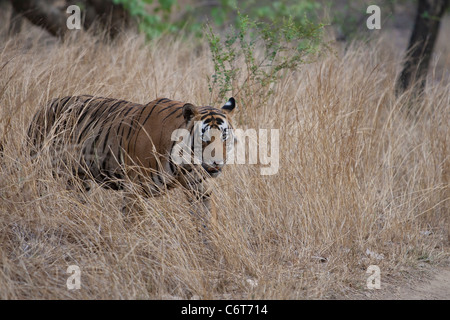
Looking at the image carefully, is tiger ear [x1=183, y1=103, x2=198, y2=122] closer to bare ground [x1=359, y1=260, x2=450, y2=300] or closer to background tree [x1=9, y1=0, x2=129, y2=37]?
bare ground [x1=359, y1=260, x2=450, y2=300]

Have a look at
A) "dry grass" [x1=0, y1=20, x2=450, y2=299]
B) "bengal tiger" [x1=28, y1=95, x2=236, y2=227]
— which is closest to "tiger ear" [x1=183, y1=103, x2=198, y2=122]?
"bengal tiger" [x1=28, y1=95, x2=236, y2=227]

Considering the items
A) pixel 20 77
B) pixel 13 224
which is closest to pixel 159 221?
pixel 13 224

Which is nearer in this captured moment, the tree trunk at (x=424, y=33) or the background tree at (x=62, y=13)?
the tree trunk at (x=424, y=33)

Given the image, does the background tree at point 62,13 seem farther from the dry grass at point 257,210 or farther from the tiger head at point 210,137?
the tiger head at point 210,137

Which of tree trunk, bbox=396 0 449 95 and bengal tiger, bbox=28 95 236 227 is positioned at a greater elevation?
tree trunk, bbox=396 0 449 95

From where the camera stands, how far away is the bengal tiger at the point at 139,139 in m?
3.57

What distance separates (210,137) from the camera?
11.4 ft

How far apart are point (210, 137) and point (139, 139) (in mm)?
623

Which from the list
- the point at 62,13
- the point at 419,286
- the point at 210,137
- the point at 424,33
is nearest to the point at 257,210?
the point at 210,137

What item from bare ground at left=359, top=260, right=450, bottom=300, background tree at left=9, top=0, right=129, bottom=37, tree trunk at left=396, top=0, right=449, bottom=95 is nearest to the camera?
bare ground at left=359, top=260, right=450, bottom=300

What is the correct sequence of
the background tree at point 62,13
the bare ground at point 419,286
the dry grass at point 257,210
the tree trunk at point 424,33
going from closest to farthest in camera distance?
the dry grass at point 257,210
the bare ground at point 419,286
the tree trunk at point 424,33
the background tree at point 62,13

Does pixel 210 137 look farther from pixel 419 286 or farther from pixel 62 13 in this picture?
pixel 62 13

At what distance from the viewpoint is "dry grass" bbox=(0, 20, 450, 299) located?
3.48 metres

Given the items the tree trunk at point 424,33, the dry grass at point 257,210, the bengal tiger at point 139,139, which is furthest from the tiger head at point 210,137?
the tree trunk at point 424,33
